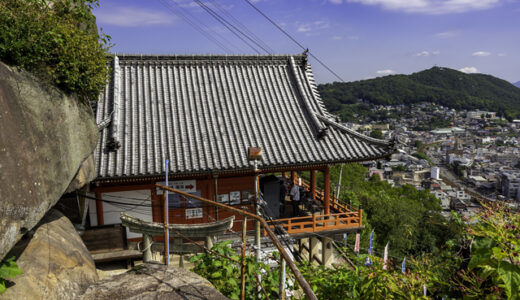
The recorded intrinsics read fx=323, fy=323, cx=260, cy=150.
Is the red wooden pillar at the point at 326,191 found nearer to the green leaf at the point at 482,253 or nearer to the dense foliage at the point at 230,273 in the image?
the dense foliage at the point at 230,273

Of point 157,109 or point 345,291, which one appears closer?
point 345,291

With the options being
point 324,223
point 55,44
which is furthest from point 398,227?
point 55,44

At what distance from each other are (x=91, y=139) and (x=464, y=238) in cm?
864

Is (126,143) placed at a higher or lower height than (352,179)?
higher

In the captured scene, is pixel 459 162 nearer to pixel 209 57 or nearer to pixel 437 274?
pixel 209 57

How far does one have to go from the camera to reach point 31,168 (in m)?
5.46

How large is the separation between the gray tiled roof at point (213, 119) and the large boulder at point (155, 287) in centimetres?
501

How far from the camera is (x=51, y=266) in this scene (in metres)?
6.00

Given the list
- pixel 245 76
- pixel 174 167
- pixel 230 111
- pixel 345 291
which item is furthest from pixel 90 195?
pixel 345 291

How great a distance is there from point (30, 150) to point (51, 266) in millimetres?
2210

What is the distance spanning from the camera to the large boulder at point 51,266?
5355 millimetres

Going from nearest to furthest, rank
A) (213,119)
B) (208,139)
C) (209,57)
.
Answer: (208,139), (213,119), (209,57)

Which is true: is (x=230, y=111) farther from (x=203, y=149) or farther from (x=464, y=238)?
(x=464, y=238)

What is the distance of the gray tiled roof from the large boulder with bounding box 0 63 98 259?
407 centimetres
